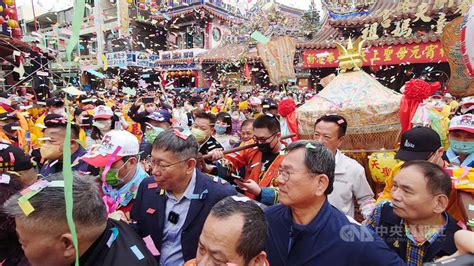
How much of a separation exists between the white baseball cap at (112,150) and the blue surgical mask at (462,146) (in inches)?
111

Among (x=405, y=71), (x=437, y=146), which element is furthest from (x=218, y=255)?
(x=405, y=71)

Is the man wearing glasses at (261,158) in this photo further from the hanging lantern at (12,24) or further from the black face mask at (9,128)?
the hanging lantern at (12,24)

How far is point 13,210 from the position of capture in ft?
4.49

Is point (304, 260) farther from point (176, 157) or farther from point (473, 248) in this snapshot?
point (176, 157)

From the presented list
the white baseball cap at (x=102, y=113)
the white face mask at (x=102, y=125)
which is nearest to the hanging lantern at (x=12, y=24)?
the white baseball cap at (x=102, y=113)

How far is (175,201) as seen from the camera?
213cm

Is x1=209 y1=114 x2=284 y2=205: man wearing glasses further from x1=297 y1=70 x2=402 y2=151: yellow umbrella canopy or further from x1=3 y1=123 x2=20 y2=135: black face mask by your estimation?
x1=3 y1=123 x2=20 y2=135: black face mask

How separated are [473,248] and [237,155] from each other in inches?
98.8

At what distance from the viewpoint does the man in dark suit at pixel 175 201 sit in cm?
204

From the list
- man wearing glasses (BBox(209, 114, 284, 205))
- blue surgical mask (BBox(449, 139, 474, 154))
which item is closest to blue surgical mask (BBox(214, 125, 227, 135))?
man wearing glasses (BBox(209, 114, 284, 205))

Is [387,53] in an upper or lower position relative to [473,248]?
upper

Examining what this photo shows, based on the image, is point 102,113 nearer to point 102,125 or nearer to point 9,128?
point 102,125

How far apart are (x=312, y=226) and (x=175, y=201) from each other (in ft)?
3.02

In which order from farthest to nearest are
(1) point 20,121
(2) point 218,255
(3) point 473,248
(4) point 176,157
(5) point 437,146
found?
(1) point 20,121 → (5) point 437,146 → (4) point 176,157 → (2) point 218,255 → (3) point 473,248
